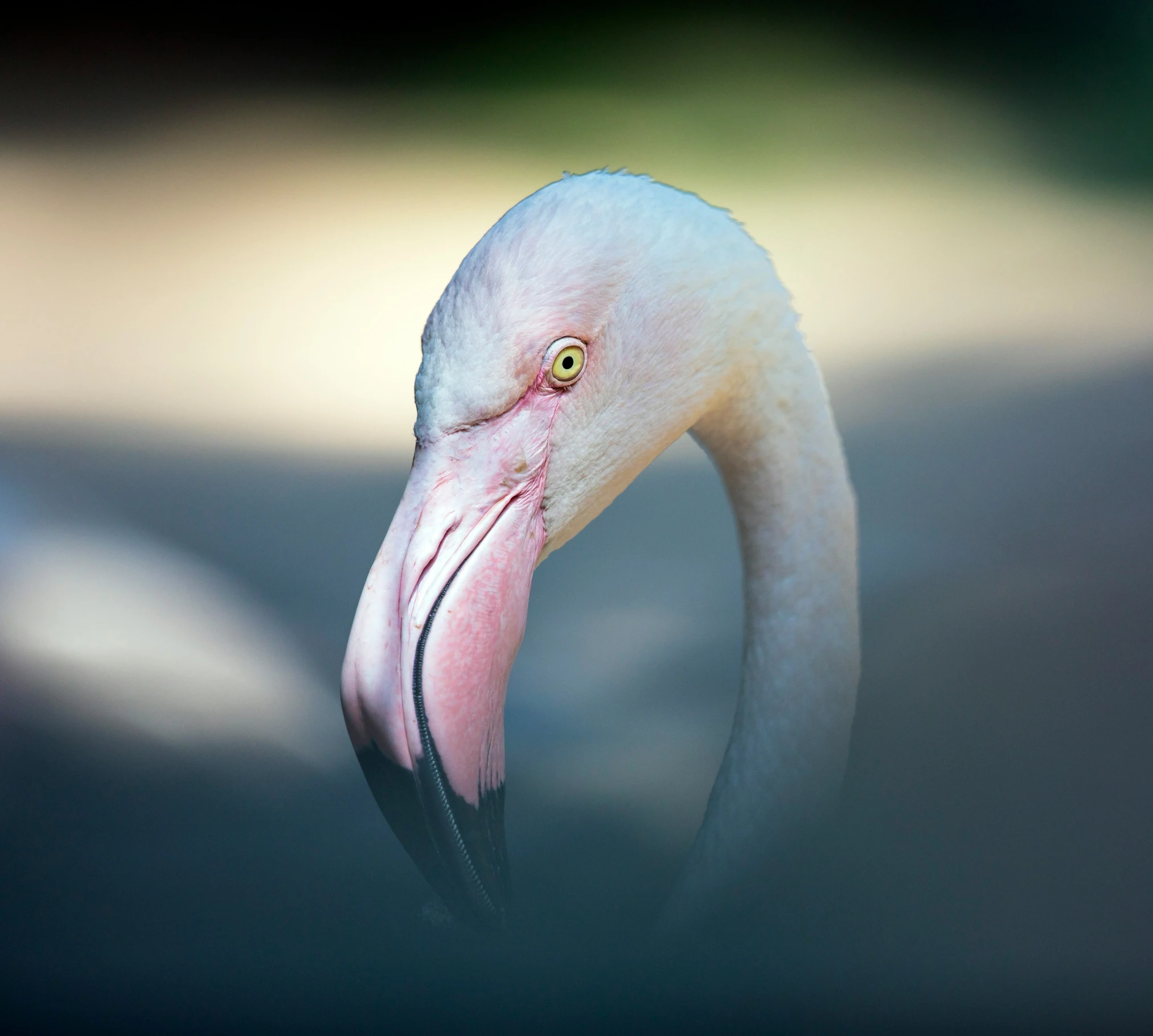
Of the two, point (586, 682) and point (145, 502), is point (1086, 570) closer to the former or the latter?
point (586, 682)

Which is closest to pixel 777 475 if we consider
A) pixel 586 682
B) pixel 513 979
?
pixel 513 979

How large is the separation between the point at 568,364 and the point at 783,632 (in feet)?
1.06

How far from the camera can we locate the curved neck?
76 cm

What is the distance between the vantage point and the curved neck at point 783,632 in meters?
0.76

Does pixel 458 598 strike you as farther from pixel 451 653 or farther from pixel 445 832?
pixel 445 832

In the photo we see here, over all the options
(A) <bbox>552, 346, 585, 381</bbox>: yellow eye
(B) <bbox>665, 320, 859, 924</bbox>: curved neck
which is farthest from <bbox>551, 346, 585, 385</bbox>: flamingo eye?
(B) <bbox>665, 320, 859, 924</bbox>: curved neck

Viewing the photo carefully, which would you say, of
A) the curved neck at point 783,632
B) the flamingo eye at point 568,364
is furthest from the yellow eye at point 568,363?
the curved neck at point 783,632

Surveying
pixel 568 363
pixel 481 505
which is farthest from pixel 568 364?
pixel 481 505

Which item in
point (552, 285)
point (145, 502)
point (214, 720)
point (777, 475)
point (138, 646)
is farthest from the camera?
point (145, 502)

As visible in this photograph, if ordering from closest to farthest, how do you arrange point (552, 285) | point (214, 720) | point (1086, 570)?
1. point (552, 285)
2. point (1086, 570)
3. point (214, 720)

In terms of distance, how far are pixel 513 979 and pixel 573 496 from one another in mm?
321

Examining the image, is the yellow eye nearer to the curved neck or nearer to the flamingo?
the flamingo

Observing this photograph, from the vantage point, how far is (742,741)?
85 cm

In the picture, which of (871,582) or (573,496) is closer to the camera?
(573,496)
